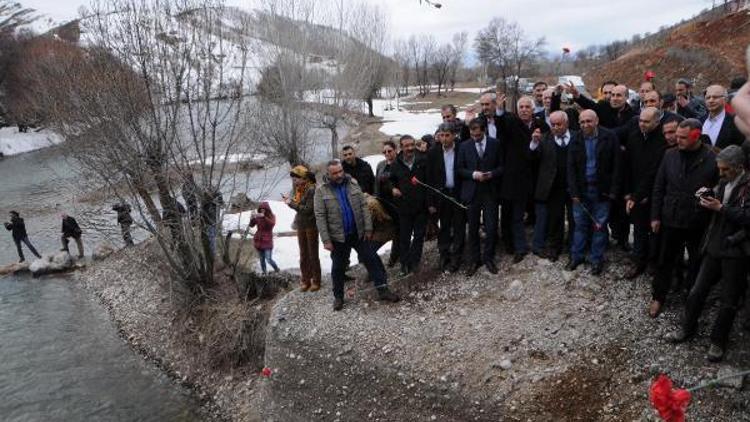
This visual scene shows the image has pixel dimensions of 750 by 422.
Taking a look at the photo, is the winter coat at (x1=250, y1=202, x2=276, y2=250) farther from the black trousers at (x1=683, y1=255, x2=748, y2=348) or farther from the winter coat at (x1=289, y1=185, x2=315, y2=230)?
the black trousers at (x1=683, y1=255, x2=748, y2=348)

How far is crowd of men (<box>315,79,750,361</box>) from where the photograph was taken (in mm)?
4828

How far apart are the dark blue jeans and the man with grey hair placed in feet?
12.1

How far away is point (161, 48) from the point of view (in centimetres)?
840

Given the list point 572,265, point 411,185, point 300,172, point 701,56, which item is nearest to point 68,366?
point 300,172

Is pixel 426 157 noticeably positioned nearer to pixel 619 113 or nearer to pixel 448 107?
pixel 448 107

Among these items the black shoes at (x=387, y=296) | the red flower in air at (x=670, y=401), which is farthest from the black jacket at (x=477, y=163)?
the red flower in air at (x=670, y=401)

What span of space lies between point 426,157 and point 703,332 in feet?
12.4

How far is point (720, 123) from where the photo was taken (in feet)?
18.2

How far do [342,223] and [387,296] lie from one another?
1.22 meters

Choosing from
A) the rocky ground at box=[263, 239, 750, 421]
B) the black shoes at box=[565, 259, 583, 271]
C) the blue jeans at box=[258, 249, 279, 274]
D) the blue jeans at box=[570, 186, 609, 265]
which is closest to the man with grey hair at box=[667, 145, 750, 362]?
the rocky ground at box=[263, 239, 750, 421]

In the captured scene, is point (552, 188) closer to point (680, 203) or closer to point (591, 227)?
point (591, 227)

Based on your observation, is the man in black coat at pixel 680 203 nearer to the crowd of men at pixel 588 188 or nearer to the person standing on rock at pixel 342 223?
the crowd of men at pixel 588 188

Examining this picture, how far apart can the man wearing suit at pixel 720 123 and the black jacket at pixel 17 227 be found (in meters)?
16.8

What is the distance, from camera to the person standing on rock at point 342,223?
6633 millimetres
